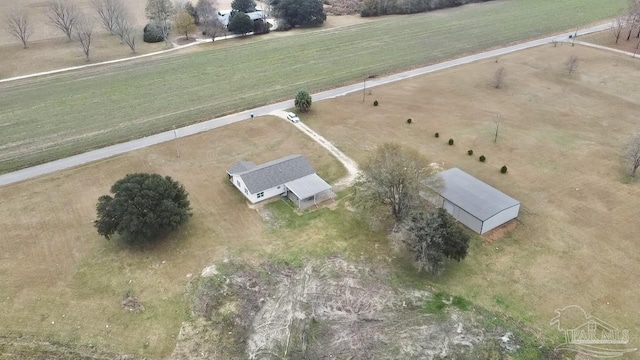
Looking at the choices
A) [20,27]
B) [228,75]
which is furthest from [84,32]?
[228,75]

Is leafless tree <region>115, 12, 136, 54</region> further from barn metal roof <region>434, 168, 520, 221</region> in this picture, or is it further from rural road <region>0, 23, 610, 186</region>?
barn metal roof <region>434, 168, 520, 221</region>

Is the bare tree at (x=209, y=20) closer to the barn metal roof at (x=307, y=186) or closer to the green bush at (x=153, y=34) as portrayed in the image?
the green bush at (x=153, y=34)

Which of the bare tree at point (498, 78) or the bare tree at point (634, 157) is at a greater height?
the bare tree at point (498, 78)

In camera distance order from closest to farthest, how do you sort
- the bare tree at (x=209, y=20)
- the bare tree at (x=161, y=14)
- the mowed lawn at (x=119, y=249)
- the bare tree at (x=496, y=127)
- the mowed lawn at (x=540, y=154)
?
1. the mowed lawn at (x=119, y=249)
2. the mowed lawn at (x=540, y=154)
3. the bare tree at (x=496, y=127)
4. the bare tree at (x=161, y=14)
5. the bare tree at (x=209, y=20)

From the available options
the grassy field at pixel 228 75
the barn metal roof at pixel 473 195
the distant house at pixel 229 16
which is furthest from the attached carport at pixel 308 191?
the distant house at pixel 229 16

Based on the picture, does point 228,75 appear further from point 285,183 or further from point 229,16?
point 285,183

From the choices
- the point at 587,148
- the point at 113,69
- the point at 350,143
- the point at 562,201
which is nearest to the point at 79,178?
the point at 350,143

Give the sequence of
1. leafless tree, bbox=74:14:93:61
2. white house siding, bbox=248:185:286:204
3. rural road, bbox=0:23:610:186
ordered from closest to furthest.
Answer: white house siding, bbox=248:185:286:204, rural road, bbox=0:23:610:186, leafless tree, bbox=74:14:93:61

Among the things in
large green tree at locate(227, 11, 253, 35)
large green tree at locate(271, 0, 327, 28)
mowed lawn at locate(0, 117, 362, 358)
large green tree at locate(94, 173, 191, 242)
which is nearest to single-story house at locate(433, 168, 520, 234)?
mowed lawn at locate(0, 117, 362, 358)
